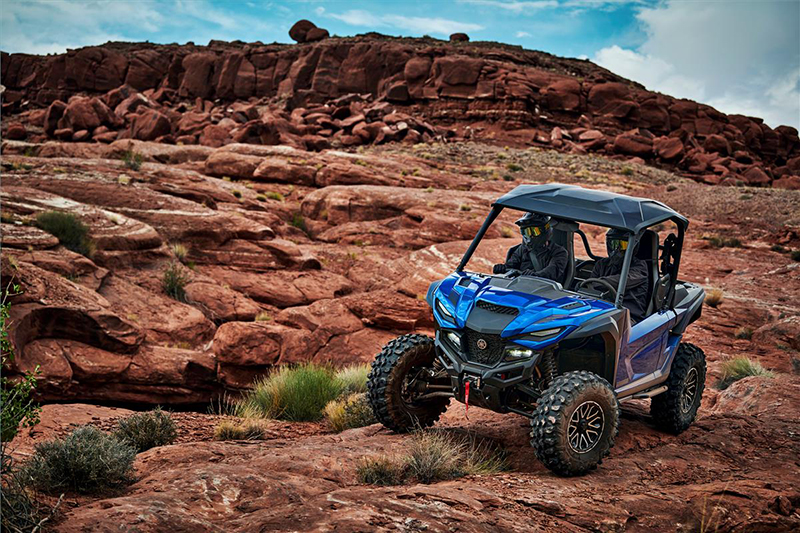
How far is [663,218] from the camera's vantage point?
741cm

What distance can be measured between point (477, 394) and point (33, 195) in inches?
694

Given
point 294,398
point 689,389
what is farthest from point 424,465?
point 294,398

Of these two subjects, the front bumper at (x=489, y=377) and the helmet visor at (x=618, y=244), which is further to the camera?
the helmet visor at (x=618, y=244)

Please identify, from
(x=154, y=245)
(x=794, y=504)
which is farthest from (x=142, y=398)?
(x=794, y=504)

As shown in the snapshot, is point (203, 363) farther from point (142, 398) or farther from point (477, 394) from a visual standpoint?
point (477, 394)

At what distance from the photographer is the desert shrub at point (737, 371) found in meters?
12.2

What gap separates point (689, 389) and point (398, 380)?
3.72 meters

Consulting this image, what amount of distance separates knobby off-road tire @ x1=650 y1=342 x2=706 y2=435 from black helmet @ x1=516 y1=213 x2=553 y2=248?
223 centimetres

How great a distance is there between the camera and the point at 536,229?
780 cm

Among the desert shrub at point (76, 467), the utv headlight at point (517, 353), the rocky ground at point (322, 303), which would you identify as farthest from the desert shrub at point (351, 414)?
the desert shrub at point (76, 467)

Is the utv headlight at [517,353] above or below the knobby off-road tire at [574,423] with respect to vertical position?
above

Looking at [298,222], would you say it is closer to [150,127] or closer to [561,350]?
[561,350]

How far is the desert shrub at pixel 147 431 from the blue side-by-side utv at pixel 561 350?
2.78 meters

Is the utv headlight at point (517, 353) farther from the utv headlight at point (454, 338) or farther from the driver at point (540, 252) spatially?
the driver at point (540, 252)
